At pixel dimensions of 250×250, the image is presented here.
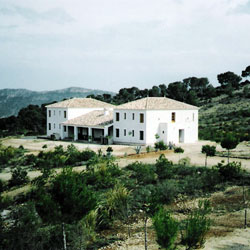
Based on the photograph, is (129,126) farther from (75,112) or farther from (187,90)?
(187,90)

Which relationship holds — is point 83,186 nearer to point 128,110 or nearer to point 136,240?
point 136,240

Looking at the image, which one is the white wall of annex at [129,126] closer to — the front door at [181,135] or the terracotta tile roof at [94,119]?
the terracotta tile roof at [94,119]

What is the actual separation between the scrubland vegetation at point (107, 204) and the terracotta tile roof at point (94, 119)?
11702 mm

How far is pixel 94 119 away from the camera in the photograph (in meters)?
39.1

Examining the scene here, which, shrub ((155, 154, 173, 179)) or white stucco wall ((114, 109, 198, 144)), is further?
white stucco wall ((114, 109, 198, 144))

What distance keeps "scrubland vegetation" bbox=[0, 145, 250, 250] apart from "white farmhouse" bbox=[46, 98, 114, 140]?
12.0 m

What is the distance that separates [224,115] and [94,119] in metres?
23.4

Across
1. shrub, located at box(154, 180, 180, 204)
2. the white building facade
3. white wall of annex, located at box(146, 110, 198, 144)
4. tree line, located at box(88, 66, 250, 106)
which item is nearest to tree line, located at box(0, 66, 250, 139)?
tree line, located at box(88, 66, 250, 106)

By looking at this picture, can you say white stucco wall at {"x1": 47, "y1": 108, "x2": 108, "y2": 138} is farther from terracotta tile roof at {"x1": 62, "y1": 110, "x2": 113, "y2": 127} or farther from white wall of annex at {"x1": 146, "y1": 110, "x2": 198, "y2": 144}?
white wall of annex at {"x1": 146, "y1": 110, "x2": 198, "y2": 144}

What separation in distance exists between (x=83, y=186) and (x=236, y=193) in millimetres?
9417

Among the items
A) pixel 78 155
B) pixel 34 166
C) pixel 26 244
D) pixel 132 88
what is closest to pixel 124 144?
pixel 78 155

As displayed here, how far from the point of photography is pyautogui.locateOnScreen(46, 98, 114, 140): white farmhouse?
3809cm

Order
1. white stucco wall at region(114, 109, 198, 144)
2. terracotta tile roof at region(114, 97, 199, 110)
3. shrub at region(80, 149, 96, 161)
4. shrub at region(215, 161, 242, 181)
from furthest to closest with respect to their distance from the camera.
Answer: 1. terracotta tile roof at region(114, 97, 199, 110)
2. white stucco wall at region(114, 109, 198, 144)
3. shrub at region(80, 149, 96, 161)
4. shrub at region(215, 161, 242, 181)

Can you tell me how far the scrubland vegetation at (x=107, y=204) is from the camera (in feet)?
29.1
